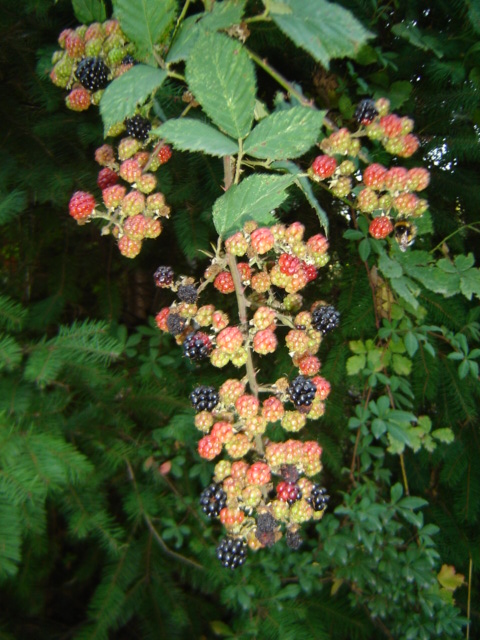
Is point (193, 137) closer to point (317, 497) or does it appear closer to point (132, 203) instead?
point (132, 203)

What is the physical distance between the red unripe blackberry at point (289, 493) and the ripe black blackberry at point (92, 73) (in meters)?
0.74

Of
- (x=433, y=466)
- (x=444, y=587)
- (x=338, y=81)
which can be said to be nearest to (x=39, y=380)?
Result: (x=338, y=81)

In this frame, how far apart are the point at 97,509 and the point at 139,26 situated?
3.83 ft

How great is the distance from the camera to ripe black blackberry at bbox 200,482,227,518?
2.51ft

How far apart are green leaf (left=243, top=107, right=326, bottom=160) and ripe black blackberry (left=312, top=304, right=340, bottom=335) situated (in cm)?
33

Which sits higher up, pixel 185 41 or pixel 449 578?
pixel 185 41

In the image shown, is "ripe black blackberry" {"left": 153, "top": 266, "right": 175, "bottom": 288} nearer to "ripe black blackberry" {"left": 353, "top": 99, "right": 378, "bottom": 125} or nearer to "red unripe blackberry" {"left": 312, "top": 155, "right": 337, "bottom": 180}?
"red unripe blackberry" {"left": 312, "top": 155, "right": 337, "bottom": 180}

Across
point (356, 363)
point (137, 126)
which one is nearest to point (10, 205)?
point (137, 126)

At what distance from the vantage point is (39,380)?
892mm

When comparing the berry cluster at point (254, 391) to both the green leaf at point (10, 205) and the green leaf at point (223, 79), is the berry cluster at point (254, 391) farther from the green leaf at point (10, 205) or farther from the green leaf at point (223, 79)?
the green leaf at point (10, 205)

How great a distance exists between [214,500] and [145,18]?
0.76 metres

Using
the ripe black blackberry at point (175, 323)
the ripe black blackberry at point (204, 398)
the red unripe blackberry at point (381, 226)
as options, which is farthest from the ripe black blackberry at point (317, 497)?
the red unripe blackberry at point (381, 226)

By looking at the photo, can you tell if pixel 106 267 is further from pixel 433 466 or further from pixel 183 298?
pixel 433 466

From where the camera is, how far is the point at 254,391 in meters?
0.74
